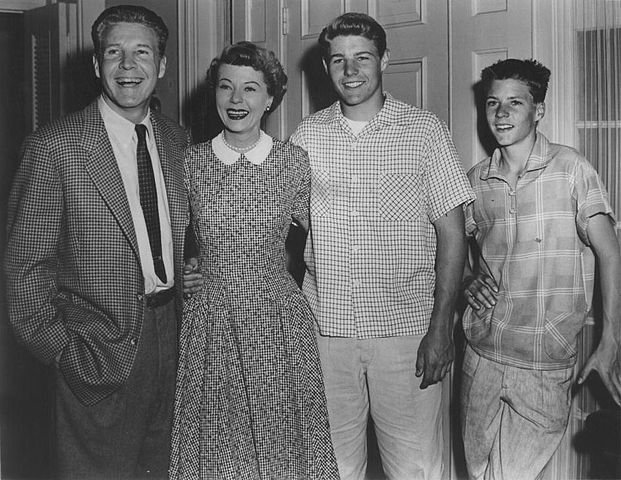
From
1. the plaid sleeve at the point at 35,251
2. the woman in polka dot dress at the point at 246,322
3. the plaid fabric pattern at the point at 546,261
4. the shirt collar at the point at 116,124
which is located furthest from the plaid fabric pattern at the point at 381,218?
the plaid sleeve at the point at 35,251

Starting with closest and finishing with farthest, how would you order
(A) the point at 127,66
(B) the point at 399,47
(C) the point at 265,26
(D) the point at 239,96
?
1. (A) the point at 127,66
2. (D) the point at 239,96
3. (B) the point at 399,47
4. (C) the point at 265,26

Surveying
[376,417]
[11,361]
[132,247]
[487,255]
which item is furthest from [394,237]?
[11,361]

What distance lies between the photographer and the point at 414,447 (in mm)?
2322

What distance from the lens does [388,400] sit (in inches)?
91.2

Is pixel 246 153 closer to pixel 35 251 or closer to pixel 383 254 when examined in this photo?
pixel 383 254

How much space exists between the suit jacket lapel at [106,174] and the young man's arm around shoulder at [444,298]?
3.07ft

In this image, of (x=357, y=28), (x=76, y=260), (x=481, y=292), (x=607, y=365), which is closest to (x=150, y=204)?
(x=76, y=260)

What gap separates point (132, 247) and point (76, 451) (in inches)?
23.8

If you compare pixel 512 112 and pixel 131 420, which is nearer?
pixel 131 420

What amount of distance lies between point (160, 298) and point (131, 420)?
365mm

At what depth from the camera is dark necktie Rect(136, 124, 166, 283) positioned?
6.93 feet

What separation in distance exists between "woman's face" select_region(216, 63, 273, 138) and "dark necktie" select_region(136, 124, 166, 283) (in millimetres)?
273

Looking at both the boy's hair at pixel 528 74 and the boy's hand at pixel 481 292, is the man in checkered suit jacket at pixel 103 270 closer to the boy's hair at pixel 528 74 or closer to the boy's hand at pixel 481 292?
the boy's hand at pixel 481 292

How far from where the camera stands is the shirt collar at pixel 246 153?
2.25m
